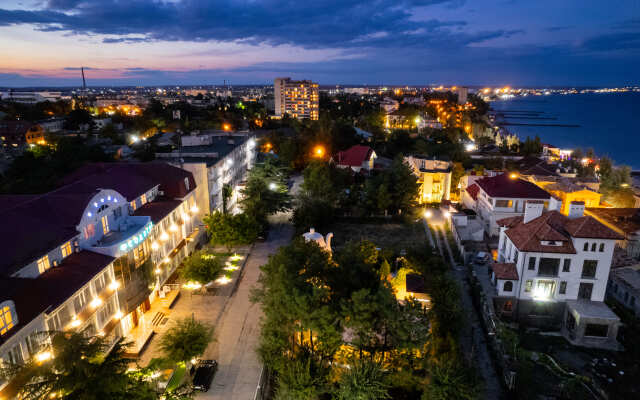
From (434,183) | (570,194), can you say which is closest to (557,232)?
(570,194)

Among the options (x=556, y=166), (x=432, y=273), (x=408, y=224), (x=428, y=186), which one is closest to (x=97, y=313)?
(x=432, y=273)

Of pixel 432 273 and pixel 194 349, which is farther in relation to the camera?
pixel 432 273

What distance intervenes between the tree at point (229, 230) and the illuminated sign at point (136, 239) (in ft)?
29.1

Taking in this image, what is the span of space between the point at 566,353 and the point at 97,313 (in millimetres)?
26696

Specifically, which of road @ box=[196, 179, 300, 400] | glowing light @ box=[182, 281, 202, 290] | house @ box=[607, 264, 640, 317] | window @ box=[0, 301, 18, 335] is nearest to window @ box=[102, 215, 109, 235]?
glowing light @ box=[182, 281, 202, 290]

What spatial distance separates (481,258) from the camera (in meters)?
32.1

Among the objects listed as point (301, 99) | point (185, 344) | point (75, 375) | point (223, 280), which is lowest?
point (223, 280)

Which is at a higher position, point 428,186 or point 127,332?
point 428,186

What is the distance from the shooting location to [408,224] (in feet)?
135

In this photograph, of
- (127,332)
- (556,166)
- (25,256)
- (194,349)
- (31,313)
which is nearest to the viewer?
(31,313)

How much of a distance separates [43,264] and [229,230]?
1547 centimetres

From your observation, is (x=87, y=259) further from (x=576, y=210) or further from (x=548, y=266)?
(x=576, y=210)

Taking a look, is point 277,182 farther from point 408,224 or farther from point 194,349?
point 194,349

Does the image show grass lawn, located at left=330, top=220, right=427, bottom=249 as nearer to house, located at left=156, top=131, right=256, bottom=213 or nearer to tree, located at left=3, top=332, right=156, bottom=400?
house, located at left=156, top=131, right=256, bottom=213
